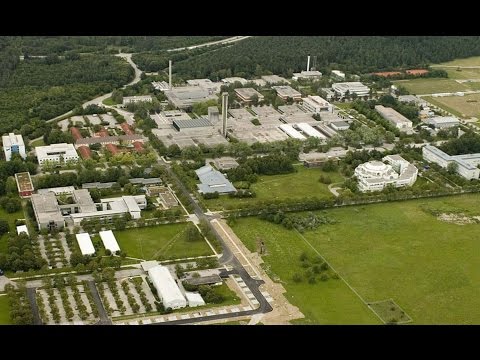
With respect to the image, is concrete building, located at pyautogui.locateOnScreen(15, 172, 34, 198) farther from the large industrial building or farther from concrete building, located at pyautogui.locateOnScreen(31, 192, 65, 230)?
concrete building, located at pyautogui.locateOnScreen(31, 192, 65, 230)

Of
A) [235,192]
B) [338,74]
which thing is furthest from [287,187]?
[338,74]

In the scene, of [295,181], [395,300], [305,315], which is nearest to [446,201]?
[295,181]

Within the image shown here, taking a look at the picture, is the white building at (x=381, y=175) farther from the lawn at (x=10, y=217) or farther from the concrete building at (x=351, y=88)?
the lawn at (x=10, y=217)

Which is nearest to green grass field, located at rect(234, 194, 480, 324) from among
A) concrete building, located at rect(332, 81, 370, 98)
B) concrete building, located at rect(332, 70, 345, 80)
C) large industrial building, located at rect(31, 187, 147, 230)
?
large industrial building, located at rect(31, 187, 147, 230)

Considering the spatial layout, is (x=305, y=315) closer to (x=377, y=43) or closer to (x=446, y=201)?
(x=446, y=201)

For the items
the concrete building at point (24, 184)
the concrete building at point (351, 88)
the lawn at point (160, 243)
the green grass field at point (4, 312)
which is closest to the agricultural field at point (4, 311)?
the green grass field at point (4, 312)
